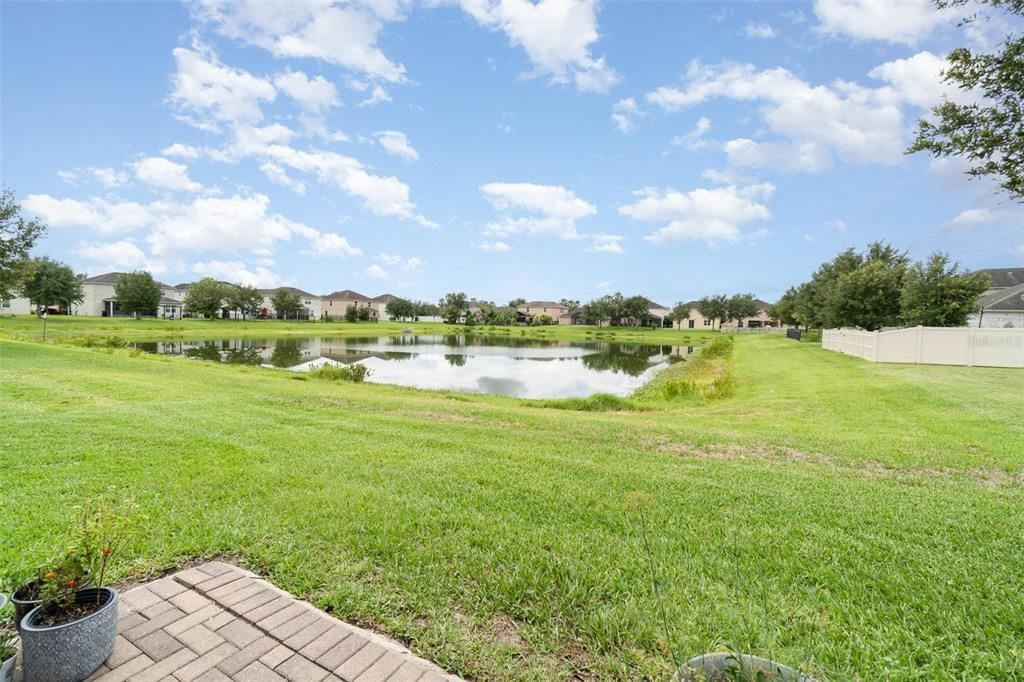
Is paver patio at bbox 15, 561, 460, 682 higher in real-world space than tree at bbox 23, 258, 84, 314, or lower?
lower

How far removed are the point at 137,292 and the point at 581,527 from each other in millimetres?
71190

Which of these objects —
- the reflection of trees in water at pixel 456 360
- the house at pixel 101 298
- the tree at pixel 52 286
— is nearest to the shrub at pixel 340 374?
the reflection of trees in water at pixel 456 360

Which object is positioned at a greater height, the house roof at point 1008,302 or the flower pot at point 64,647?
the house roof at point 1008,302

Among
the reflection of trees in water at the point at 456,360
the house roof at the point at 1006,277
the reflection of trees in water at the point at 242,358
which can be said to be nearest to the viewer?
the reflection of trees in water at the point at 242,358

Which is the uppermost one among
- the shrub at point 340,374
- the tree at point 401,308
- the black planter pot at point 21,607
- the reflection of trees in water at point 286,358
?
the tree at point 401,308

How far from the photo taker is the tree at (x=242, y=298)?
73312 mm

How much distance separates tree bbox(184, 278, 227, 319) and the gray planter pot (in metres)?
78.5

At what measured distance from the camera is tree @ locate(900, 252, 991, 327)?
21.4 meters

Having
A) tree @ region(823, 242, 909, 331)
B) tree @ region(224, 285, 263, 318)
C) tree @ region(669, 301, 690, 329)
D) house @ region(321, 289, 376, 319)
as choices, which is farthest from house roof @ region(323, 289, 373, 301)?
tree @ region(823, 242, 909, 331)

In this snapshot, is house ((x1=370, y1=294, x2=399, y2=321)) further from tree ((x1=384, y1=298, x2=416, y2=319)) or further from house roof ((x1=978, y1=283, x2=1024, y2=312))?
house roof ((x1=978, y1=283, x2=1024, y2=312))

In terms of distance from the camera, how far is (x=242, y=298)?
7450 cm

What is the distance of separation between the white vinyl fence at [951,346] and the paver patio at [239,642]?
66.2 feet

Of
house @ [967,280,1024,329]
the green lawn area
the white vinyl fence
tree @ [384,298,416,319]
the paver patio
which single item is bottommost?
the paver patio

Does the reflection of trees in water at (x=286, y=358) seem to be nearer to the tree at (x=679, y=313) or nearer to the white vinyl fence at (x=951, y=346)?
the white vinyl fence at (x=951, y=346)
